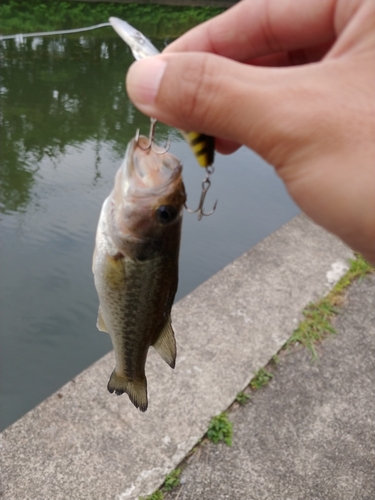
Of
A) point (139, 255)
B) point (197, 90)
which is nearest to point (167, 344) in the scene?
point (139, 255)

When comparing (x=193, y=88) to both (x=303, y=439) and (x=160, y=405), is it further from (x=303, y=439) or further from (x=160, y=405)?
(x=303, y=439)

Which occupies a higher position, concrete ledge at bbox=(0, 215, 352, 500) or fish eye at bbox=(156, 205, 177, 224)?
fish eye at bbox=(156, 205, 177, 224)

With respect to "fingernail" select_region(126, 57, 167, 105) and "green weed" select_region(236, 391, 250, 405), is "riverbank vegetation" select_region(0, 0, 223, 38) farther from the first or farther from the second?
"fingernail" select_region(126, 57, 167, 105)

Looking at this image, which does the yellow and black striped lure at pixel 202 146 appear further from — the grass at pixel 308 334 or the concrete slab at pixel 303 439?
the concrete slab at pixel 303 439

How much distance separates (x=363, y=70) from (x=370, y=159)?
235 millimetres

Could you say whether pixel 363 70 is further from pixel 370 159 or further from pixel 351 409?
pixel 351 409

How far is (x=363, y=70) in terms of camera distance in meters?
1.20

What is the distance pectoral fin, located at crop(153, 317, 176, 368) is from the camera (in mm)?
1891

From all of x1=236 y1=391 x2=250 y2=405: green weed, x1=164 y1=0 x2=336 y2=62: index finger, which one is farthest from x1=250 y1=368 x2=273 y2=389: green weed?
x1=164 y1=0 x2=336 y2=62: index finger

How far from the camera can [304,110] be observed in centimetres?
121

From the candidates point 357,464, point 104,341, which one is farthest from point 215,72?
point 104,341

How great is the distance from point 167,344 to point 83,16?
1635cm

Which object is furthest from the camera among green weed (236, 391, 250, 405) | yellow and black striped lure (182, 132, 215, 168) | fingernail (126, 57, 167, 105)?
green weed (236, 391, 250, 405)

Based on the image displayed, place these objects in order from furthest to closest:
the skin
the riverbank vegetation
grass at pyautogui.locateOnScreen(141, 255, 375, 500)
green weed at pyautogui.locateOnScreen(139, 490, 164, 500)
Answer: the riverbank vegetation, grass at pyautogui.locateOnScreen(141, 255, 375, 500), green weed at pyautogui.locateOnScreen(139, 490, 164, 500), the skin
